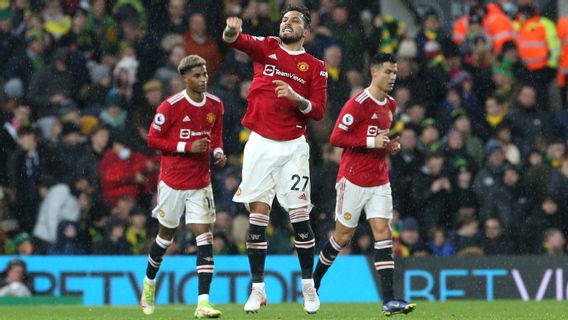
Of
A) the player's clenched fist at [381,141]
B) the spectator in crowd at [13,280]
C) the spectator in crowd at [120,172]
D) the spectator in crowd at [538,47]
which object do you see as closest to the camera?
the player's clenched fist at [381,141]

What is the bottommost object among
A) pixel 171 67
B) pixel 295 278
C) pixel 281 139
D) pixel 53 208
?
pixel 295 278

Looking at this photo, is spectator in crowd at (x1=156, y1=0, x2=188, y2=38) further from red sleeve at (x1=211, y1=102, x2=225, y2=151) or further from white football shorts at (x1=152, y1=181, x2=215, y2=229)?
white football shorts at (x1=152, y1=181, x2=215, y2=229)

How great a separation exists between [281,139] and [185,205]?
135cm

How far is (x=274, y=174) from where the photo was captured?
39.4ft

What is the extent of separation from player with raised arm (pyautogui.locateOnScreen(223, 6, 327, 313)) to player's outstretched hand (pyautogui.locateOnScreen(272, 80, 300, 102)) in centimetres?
30

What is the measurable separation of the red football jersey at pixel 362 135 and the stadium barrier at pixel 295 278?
4.59 meters

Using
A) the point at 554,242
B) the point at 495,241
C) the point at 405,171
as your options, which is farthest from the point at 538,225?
the point at 405,171

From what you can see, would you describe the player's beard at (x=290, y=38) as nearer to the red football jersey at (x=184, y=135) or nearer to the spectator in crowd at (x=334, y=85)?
the red football jersey at (x=184, y=135)

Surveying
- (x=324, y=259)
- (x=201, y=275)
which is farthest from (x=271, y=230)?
(x=201, y=275)

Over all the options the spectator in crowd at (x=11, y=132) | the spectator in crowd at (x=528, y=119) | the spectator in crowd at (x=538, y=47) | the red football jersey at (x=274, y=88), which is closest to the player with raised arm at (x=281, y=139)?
the red football jersey at (x=274, y=88)

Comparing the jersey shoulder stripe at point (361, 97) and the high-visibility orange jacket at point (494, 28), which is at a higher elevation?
the high-visibility orange jacket at point (494, 28)

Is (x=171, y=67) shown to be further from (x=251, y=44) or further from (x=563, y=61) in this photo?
(x=251, y=44)

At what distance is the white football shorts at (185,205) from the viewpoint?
12.5 m

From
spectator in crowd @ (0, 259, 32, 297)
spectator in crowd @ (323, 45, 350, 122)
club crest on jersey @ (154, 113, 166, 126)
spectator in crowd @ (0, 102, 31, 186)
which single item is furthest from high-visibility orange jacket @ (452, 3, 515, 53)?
club crest on jersey @ (154, 113, 166, 126)
